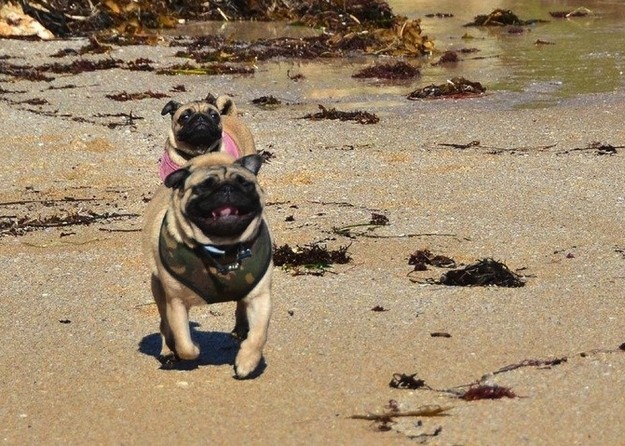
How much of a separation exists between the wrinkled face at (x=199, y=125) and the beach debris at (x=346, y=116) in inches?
285

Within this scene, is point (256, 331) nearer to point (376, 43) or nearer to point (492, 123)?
point (492, 123)

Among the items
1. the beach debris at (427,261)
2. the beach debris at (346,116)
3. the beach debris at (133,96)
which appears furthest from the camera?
the beach debris at (133,96)

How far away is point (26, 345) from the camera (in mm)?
8375

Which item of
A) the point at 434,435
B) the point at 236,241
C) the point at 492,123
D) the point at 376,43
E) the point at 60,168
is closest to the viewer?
the point at 434,435

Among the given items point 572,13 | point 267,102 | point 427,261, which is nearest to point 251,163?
point 427,261

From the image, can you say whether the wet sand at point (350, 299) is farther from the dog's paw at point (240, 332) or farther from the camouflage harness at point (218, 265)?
the camouflage harness at point (218, 265)

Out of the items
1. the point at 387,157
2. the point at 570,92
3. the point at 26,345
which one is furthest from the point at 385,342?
the point at 570,92

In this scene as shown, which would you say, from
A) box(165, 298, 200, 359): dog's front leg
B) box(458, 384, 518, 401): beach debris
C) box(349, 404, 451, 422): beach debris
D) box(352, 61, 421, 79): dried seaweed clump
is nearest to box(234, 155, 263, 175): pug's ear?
box(165, 298, 200, 359): dog's front leg

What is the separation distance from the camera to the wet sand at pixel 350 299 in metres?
6.92

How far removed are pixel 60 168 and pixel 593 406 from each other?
29.5ft

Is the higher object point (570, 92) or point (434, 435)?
point (434, 435)

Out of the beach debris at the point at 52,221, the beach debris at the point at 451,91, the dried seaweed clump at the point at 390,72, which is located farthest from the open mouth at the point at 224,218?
the dried seaweed clump at the point at 390,72

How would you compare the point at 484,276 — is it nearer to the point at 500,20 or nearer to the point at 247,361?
the point at 247,361

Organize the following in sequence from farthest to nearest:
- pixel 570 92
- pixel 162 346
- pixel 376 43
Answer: pixel 376 43 < pixel 570 92 < pixel 162 346
